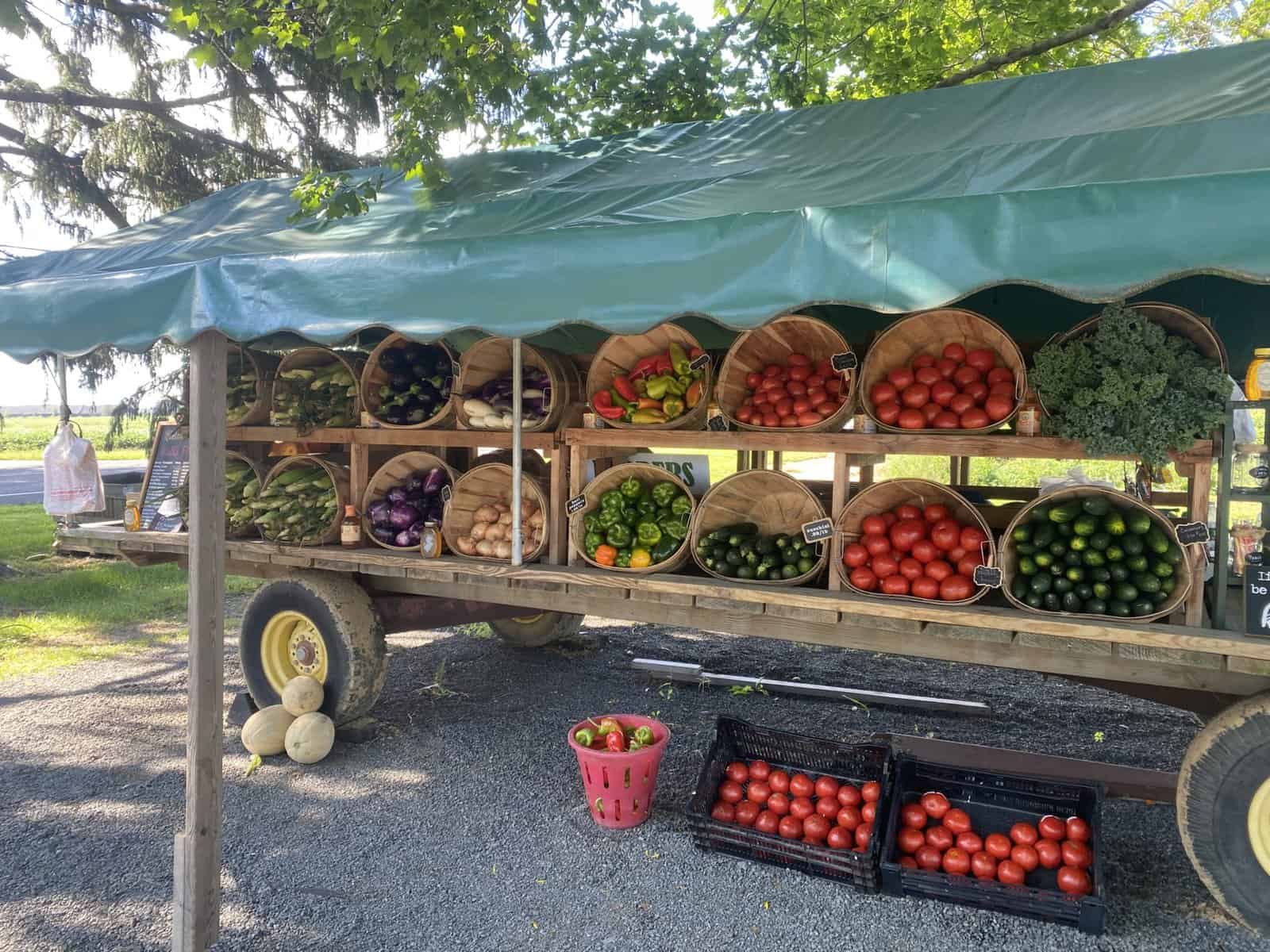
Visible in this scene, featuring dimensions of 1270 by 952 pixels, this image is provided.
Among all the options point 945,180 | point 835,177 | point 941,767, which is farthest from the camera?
point 941,767

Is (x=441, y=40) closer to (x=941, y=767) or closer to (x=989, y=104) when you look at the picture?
(x=989, y=104)

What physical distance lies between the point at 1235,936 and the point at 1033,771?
3.21 ft

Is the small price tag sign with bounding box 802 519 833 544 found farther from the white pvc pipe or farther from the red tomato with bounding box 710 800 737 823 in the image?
the white pvc pipe

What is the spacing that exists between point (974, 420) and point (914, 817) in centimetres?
173

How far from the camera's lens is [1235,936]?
3.14m

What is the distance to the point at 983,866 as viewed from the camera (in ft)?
11.0

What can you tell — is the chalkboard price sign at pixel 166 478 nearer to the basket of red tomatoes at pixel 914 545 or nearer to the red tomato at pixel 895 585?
the basket of red tomatoes at pixel 914 545

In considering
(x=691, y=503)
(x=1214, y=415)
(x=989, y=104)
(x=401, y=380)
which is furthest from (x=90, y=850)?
(x=989, y=104)

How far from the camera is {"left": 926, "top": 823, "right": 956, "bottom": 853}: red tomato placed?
3.46 metres

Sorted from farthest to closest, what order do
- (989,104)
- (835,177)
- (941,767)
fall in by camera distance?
1. (989,104)
2. (941,767)
3. (835,177)

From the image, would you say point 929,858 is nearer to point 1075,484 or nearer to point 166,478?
point 1075,484

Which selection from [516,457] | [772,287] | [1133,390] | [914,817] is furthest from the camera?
[516,457]

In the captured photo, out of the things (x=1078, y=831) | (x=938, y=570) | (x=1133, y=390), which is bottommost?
(x=1078, y=831)

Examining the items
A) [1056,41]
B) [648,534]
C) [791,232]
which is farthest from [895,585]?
[1056,41]
